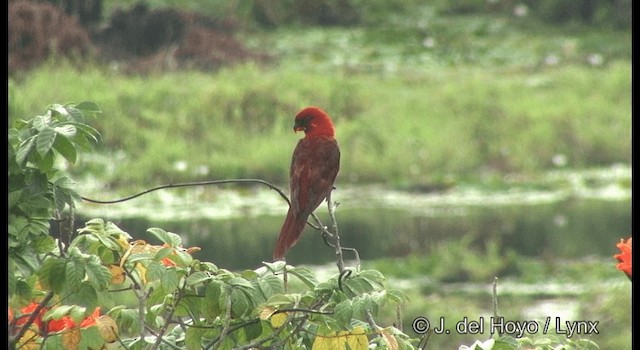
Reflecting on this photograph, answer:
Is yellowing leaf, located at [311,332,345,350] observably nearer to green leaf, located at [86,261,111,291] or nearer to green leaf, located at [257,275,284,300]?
green leaf, located at [257,275,284,300]

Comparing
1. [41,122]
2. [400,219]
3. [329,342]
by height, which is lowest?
[400,219]

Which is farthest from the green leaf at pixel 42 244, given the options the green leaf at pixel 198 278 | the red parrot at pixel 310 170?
the red parrot at pixel 310 170

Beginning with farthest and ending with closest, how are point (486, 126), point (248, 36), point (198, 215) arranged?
point (248, 36), point (486, 126), point (198, 215)

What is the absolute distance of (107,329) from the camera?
1.42 m

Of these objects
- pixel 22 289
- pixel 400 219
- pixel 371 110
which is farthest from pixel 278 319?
pixel 371 110

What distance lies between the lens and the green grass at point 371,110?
6664 mm

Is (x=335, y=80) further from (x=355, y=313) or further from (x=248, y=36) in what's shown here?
(x=355, y=313)

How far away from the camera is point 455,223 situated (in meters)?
5.76

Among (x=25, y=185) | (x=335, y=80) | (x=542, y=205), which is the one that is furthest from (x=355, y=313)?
(x=335, y=80)

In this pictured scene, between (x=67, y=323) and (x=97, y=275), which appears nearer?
(x=97, y=275)

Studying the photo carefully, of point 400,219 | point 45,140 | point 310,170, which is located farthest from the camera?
point 400,219

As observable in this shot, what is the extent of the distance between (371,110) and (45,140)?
618 centimetres

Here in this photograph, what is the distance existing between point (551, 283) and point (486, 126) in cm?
257

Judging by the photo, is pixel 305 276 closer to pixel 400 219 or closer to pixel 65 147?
pixel 65 147
